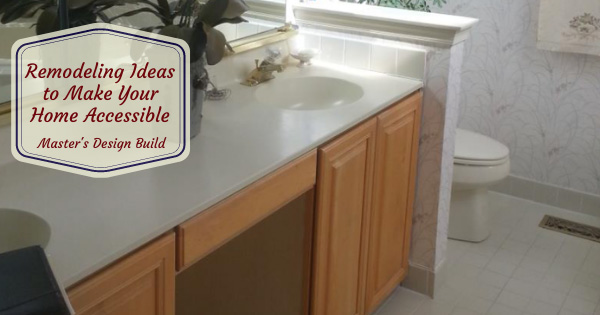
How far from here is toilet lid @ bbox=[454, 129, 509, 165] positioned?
3.08m

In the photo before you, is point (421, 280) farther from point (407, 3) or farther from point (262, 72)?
point (407, 3)

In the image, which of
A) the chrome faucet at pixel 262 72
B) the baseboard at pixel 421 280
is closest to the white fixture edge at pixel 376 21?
the chrome faucet at pixel 262 72

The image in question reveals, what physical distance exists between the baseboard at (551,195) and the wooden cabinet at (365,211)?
47.0 inches

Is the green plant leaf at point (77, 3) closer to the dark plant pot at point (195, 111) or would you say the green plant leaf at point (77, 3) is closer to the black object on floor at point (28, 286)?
the dark plant pot at point (195, 111)

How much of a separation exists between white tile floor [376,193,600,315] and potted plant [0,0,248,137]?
1.22 meters

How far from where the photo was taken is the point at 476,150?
3152mm

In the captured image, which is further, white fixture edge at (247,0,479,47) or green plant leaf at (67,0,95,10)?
white fixture edge at (247,0,479,47)

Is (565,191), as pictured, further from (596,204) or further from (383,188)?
(383,188)

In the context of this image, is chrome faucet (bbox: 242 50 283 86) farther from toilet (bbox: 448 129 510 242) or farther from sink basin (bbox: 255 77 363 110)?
toilet (bbox: 448 129 510 242)

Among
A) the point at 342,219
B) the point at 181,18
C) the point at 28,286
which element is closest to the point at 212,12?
the point at 181,18

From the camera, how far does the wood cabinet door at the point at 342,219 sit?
6.75ft

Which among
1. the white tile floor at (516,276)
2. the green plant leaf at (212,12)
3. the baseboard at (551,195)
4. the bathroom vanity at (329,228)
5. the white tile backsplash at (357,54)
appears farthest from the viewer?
the baseboard at (551,195)

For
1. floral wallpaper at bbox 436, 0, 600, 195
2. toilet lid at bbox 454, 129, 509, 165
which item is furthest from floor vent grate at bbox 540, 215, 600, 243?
toilet lid at bbox 454, 129, 509, 165

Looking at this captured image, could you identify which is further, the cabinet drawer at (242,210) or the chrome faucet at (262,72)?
the chrome faucet at (262,72)
